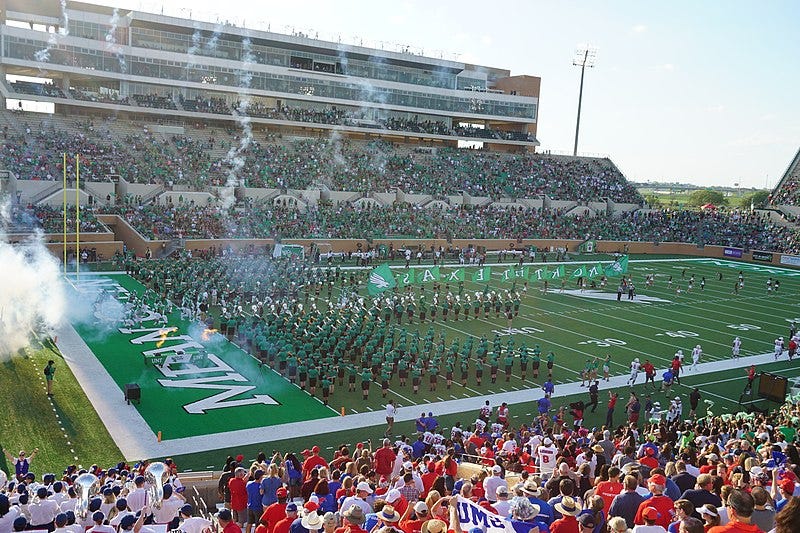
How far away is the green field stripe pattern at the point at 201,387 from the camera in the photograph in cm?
1464

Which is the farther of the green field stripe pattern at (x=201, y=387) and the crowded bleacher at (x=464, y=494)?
the green field stripe pattern at (x=201, y=387)

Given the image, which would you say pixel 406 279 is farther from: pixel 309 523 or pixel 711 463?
pixel 309 523

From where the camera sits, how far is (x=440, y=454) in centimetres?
1048

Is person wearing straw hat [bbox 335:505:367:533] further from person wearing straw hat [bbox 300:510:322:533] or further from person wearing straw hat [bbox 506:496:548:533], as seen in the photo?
person wearing straw hat [bbox 506:496:548:533]

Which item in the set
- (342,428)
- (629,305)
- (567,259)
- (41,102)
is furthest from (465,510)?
(41,102)

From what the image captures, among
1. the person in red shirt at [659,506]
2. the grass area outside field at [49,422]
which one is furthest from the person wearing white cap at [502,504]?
the grass area outside field at [49,422]

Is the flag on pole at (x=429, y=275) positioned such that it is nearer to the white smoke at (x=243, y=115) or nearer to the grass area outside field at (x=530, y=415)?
the grass area outside field at (x=530, y=415)

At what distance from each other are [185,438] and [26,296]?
1131cm

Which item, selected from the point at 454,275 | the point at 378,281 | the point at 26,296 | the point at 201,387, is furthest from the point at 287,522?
the point at 454,275

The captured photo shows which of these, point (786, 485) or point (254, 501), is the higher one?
point (786, 485)

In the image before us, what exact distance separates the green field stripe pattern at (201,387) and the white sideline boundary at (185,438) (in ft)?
0.76

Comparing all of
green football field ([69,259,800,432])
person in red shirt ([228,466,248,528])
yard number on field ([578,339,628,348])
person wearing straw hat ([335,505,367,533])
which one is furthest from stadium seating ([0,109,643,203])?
person wearing straw hat ([335,505,367,533])

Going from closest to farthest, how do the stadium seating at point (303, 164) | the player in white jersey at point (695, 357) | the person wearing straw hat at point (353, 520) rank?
the person wearing straw hat at point (353, 520) < the player in white jersey at point (695, 357) < the stadium seating at point (303, 164)

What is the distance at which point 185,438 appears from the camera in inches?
538
